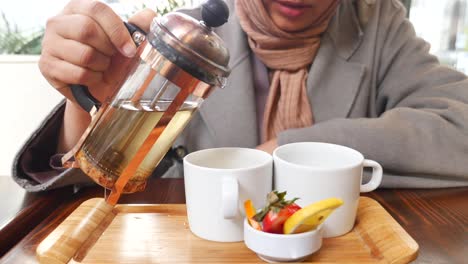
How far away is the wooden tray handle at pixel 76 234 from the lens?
40cm

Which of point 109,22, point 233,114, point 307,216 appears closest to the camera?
point 307,216

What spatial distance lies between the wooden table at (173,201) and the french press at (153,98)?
0.10m

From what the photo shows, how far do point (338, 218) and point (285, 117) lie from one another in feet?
1.23

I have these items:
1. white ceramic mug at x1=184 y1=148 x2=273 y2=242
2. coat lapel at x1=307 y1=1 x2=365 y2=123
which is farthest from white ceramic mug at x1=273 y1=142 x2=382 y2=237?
coat lapel at x1=307 y1=1 x2=365 y2=123

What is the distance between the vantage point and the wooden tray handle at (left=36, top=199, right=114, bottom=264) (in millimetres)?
399

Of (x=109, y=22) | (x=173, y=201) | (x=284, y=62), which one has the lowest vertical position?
(x=173, y=201)

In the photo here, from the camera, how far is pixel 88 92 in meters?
0.52

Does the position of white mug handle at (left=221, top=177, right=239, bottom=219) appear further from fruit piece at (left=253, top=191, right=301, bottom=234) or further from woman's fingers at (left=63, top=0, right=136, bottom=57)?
woman's fingers at (left=63, top=0, right=136, bottom=57)

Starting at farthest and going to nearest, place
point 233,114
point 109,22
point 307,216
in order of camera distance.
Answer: point 233,114 → point 109,22 → point 307,216

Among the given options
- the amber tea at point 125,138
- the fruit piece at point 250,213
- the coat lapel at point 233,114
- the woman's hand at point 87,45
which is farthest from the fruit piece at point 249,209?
the coat lapel at point 233,114

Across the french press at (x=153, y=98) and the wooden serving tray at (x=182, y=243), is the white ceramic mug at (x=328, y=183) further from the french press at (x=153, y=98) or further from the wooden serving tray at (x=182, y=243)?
the french press at (x=153, y=98)

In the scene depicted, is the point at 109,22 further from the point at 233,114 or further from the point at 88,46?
the point at 233,114

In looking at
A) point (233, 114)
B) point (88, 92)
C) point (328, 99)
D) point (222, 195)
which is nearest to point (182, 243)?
point (222, 195)

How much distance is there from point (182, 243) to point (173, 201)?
0.45 ft
